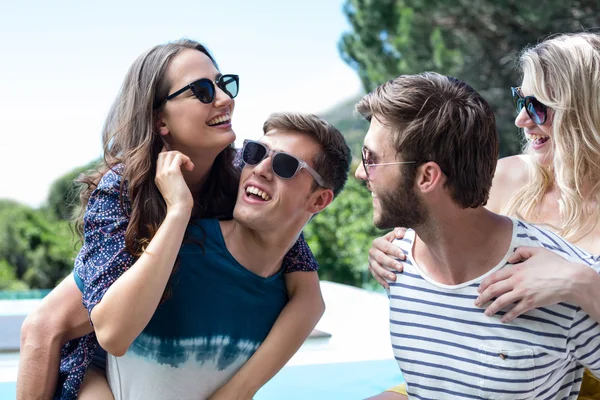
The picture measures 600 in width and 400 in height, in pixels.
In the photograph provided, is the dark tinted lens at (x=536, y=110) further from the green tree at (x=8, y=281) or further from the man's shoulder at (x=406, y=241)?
the green tree at (x=8, y=281)

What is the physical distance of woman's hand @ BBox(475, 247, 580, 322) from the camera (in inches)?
85.6

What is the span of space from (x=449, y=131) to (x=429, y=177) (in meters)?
0.17

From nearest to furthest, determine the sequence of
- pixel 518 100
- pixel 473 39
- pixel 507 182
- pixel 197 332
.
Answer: pixel 197 332, pixel 518 100, pixel 507 182, pixel 473 39

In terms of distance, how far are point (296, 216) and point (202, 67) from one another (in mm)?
683

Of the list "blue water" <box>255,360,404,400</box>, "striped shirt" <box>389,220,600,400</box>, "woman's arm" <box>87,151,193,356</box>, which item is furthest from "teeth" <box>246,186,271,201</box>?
"blue water" <box>255,360,404,400</box>

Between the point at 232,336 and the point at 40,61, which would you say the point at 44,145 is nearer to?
the point at 40,61

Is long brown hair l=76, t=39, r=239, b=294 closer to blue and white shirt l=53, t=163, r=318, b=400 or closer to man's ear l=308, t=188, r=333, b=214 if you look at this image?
blue and white shirt l=53, t=163, r=318, b=400

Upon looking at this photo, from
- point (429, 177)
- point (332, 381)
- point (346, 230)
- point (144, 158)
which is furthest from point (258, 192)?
point (346, 230)

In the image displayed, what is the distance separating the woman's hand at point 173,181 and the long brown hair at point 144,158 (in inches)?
2.9

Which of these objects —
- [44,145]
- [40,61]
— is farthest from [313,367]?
[40,61]

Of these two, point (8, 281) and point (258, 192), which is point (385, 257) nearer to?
point (258, 192)

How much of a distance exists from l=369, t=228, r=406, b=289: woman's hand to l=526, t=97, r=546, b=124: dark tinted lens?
77cm

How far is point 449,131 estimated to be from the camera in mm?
2324

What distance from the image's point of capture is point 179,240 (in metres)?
2.30
